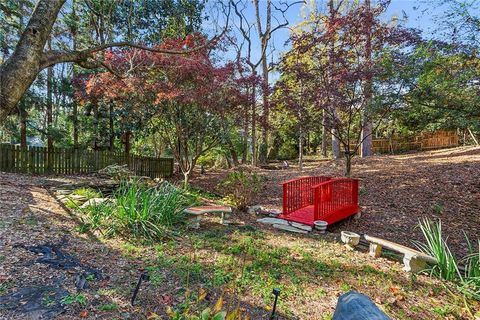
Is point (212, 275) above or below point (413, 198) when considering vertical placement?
below

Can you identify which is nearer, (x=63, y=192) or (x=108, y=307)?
(x=108, y=307)

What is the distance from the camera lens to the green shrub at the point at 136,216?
393 centimetres

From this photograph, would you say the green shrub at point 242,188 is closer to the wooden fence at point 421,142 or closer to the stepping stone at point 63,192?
the stepping stone at point 63,192

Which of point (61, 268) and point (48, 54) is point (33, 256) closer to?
point (61, 268)

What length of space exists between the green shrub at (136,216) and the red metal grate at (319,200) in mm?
2269

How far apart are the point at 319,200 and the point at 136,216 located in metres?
3.13

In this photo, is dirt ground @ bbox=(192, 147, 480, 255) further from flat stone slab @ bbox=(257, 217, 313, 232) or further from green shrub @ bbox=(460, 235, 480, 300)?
green shrub @ bbox=(460, 235, 480, 300)

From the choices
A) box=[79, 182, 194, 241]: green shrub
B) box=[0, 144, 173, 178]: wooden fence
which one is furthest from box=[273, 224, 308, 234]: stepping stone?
box=[0, 144, 173, 178]: wooden fence

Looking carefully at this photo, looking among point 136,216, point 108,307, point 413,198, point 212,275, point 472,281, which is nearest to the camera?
point 108,307

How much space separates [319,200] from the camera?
526cm

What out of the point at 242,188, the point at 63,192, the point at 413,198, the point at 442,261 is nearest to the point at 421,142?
the point at 413,198

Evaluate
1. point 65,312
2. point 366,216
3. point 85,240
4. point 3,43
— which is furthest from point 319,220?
point 3,43

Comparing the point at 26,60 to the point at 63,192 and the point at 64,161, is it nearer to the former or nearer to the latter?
the point at 63,192

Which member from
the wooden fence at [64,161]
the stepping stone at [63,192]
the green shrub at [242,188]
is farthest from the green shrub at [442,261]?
the wooden fence at [64,161]
